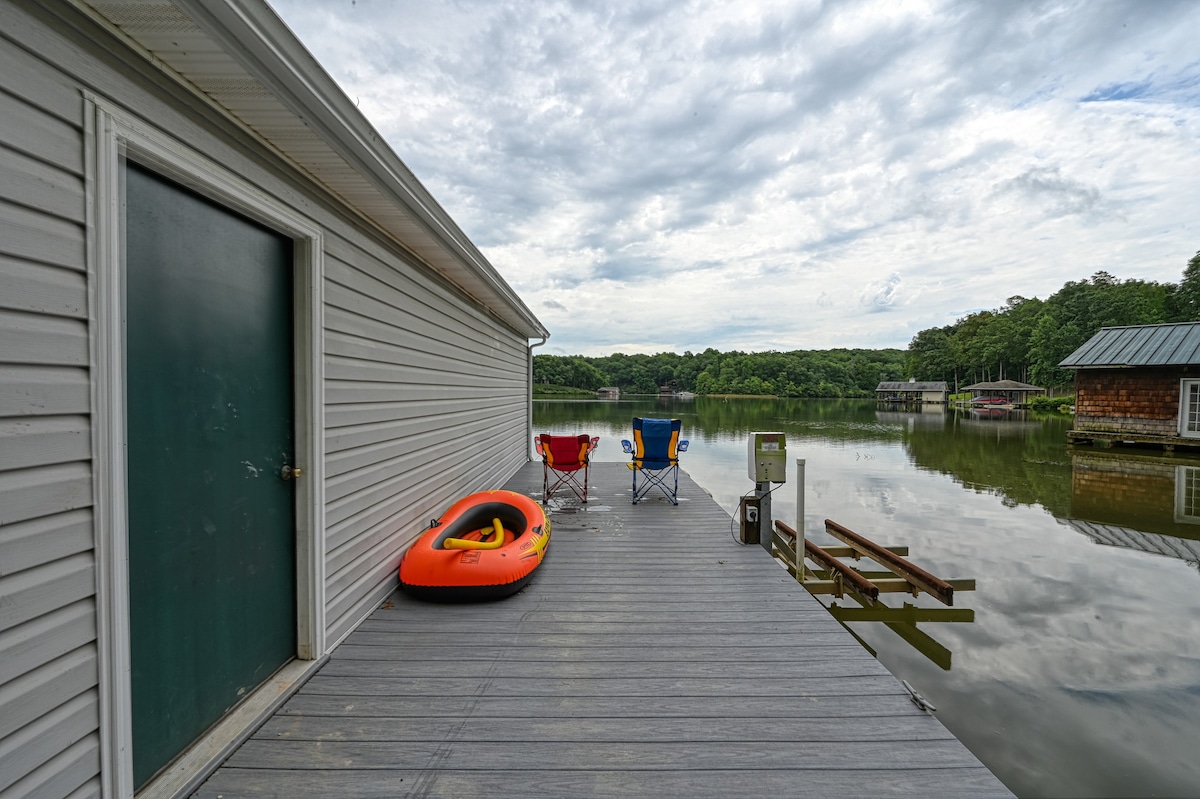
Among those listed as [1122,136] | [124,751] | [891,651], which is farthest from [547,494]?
[1122,136]

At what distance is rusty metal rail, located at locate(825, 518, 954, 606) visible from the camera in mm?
3429

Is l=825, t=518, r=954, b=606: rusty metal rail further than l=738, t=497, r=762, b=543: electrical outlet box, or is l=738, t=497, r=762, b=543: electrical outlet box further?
l=738, t=497, r=762, b=543: electrical outlet box

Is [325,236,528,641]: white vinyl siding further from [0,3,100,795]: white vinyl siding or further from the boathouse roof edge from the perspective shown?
Result: [0,3,100,795]: white vinyl siding

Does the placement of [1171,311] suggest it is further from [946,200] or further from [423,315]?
[423,315]

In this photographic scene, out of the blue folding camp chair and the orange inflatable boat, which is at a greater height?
the blue folding camp chair

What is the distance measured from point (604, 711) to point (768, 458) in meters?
2.61

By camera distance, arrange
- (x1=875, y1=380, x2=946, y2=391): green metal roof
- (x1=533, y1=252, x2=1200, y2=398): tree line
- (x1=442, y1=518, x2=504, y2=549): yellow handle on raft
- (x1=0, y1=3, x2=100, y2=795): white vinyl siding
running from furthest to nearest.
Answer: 1. (x1=875, y1=380, x2=946, y2=391): green metal roof
2. (x1=533, y1=252, x2=1200, y2=398): tree line
3. (x1=442, y1=518, x2=504, y2=549): yellow handle on raft
4. (x1=0, y1=3, x2=100, y2=795): white vinyl siding

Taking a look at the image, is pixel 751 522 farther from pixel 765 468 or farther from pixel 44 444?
pixel 44 444

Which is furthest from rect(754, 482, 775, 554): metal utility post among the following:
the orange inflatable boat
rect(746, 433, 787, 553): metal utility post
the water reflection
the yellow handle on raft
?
the water reflection

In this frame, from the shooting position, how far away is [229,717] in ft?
5.73

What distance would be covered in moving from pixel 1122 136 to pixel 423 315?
17.0 m

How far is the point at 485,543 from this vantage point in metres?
3.17

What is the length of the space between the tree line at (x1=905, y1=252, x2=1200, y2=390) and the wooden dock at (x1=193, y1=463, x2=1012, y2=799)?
109 feet

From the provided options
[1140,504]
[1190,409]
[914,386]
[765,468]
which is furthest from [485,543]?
[914,386]
